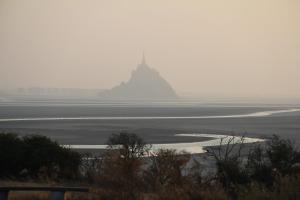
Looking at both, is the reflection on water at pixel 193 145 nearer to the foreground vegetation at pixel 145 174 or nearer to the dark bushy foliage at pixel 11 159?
the foreground vegetation at pixel 145 174

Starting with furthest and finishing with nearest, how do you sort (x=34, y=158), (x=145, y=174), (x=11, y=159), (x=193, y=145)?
(x=193, y=145)
(x=34, y=158)
(x=11, y=159)
(x=145, y=174)

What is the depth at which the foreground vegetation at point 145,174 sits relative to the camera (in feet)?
38.8

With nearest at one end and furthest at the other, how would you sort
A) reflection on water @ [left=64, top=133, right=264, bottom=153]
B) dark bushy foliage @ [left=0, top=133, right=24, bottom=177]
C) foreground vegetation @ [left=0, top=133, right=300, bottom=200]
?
foreground vegetation @ [left=0, top=133, right=300, bottom=200] → dark bushy foliage @ [left=0, top=133, right=24, bottom=177] → reflection on water @ [left=64, top=133, right=264, bottom=153]

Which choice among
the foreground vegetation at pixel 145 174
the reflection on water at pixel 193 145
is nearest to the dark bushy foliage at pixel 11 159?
the foreground vegetation at pixel 145 174

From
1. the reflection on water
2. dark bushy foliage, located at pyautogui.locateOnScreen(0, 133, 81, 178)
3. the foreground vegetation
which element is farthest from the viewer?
the reflection on water

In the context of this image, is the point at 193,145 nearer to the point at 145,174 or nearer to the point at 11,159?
the point at 11,159

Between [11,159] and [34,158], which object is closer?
[11,159]

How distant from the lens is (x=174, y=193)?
1116 centimetres

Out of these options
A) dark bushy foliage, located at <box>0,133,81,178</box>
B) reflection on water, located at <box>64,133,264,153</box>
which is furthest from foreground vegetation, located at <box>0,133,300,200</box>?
reflection on water, located at <box>64,133,264,153</box>

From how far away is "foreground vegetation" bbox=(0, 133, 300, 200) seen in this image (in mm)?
11820

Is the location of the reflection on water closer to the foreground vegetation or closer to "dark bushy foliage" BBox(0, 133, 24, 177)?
the foreground vegetation

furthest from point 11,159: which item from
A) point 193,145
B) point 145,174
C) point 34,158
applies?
point 193,145

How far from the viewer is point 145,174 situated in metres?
14.6

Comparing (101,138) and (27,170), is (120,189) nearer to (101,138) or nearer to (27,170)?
(27,170)
